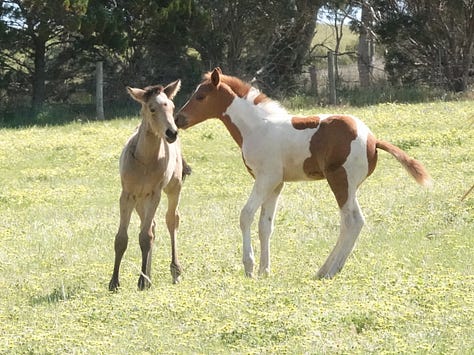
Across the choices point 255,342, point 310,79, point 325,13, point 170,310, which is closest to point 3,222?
point 170,310

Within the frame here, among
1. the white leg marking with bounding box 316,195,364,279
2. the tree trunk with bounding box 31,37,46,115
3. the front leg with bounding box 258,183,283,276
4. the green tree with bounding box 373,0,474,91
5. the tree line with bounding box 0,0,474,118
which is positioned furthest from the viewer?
the green tree with bounding box 373,0,474,91

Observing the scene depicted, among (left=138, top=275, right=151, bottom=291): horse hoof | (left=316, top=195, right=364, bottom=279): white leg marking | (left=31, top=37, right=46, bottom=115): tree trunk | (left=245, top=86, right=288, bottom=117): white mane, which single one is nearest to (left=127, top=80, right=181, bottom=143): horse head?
(left=245, top=86, right=288, bottom=117): white mane

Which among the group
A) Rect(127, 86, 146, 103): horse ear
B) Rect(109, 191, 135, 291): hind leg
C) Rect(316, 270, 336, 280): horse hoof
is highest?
Rect(127, 86, 146, 103): horse ear

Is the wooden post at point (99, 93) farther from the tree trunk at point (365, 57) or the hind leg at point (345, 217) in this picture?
the hind leg at point (345, 217)

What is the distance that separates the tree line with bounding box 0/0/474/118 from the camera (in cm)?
2831

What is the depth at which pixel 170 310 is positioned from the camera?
768 centimetres

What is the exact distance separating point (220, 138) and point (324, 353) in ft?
49.5

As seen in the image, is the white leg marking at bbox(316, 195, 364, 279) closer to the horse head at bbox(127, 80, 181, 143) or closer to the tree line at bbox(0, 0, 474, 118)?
the horse head at bbox(127, 80, 181, 143)

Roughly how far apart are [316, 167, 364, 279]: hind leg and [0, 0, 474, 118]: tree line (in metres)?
18.4

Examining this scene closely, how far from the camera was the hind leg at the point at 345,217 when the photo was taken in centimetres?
947

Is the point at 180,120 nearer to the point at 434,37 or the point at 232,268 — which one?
the point at 232,268

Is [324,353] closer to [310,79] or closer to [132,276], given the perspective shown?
[132,276]

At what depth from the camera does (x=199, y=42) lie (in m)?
31.2

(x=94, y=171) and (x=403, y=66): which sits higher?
(x=403, y=66)
